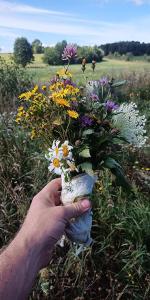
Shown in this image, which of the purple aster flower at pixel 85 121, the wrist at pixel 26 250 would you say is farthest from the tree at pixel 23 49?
the wrist at pixel 26 250

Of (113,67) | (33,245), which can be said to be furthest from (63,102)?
(113,67)

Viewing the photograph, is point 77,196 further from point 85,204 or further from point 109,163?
point 109,163

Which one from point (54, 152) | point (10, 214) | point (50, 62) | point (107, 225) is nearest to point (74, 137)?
point (54, 152)

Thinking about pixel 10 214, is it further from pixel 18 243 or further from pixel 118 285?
pixel 18 243

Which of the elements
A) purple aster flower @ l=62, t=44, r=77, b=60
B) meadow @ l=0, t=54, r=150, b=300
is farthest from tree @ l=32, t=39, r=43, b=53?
purple aster flower @ l=62, t=44, r=77, b=60

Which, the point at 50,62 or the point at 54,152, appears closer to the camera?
the point at 54,152

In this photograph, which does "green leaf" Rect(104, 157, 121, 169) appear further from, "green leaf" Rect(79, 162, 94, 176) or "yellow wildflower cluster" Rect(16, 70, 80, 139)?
"yellow wildflower cluster" Rect(16, 70, 80, 139)
